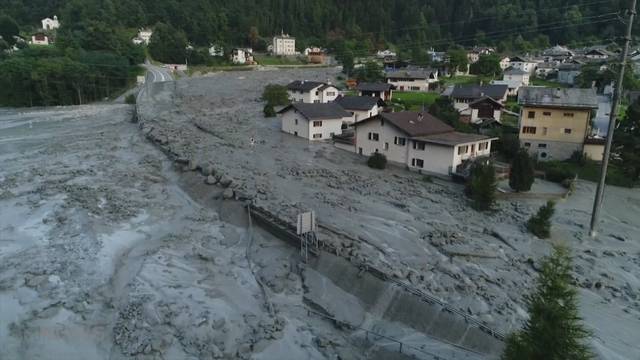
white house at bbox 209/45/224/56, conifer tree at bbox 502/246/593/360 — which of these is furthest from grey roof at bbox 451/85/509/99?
white house at bbox 209/45/224/56

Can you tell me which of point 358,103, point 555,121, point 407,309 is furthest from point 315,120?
point 407,309

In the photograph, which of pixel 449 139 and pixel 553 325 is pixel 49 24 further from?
pixel 553 325

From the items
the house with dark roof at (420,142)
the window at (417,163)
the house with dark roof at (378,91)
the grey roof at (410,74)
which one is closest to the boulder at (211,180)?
the house with dark roof at (420,142)

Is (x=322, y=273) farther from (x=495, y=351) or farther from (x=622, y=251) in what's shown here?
(x=622, y=251)

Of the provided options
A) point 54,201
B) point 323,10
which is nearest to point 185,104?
point 54,201

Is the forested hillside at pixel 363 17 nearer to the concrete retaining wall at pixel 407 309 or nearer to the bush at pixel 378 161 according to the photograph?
the bush at pixel 378 161

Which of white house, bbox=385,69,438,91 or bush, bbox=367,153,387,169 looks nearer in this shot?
bush, bbox=367,153,387,169

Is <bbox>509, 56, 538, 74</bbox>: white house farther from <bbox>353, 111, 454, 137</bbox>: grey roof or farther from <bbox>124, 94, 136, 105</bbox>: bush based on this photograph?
<bbox>124, 94, 136, 105</bbox>: bush
